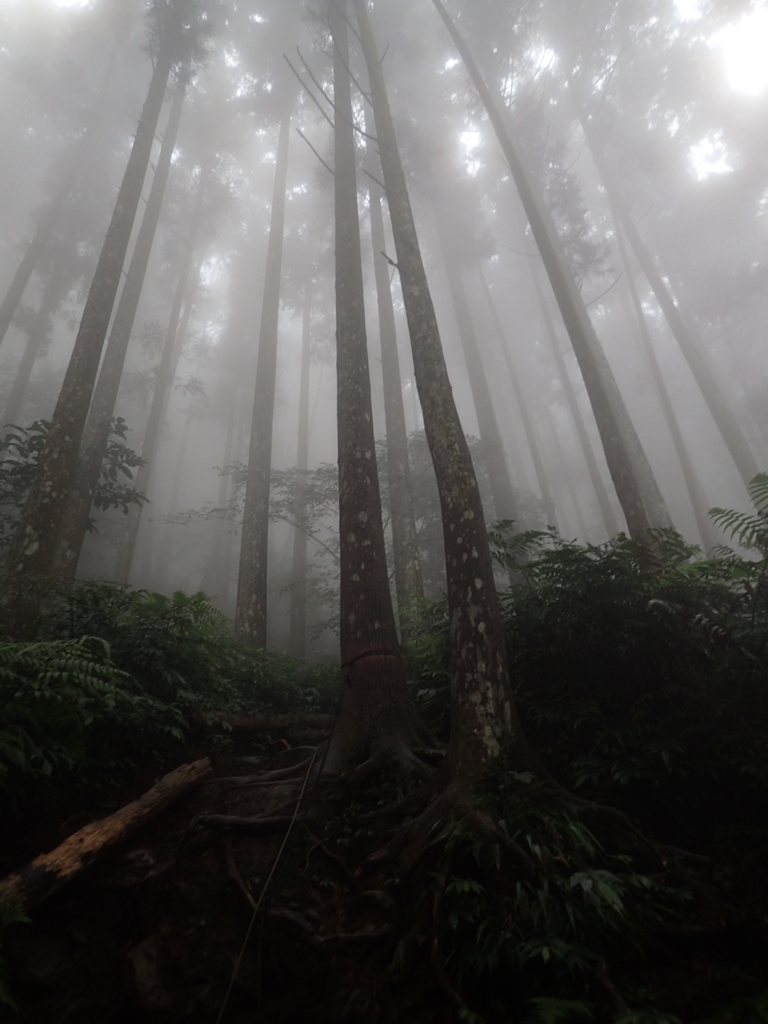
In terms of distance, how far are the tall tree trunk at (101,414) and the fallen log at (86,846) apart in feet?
16.5

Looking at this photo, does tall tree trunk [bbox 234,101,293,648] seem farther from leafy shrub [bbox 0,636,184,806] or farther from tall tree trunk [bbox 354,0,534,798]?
tall tree trunk [bbox 354,0,534,798]

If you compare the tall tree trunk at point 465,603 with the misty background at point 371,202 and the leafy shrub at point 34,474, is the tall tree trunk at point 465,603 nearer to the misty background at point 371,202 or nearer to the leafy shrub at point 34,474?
the leafy shrub at point 34,474

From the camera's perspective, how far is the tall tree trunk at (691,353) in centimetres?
1653

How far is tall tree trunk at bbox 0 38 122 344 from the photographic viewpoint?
18.7m

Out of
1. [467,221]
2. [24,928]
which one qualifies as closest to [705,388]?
[467,221]

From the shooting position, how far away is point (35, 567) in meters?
6.34

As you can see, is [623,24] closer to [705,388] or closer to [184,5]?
[705,388]

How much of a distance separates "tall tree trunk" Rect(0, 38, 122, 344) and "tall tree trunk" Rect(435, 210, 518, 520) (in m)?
18.2

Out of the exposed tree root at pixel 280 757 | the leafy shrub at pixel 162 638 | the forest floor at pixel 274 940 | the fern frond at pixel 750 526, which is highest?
the fern frond at pixel 750 526

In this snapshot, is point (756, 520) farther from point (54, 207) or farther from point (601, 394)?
point (54, 207)

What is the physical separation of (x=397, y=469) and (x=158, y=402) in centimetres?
1422

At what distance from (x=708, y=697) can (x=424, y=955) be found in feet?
9.15

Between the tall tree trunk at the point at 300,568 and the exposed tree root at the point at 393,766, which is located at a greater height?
the tall tree trunk at the point at 300,568

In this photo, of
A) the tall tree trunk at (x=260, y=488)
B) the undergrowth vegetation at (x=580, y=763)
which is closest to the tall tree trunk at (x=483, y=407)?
the tall tree trunk at (x=260, y=488)
